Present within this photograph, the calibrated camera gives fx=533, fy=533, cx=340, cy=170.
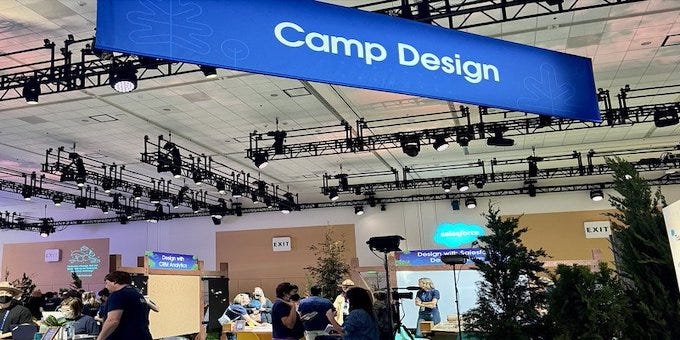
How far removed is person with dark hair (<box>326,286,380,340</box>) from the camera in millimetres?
4586

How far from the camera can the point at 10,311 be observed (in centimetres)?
538

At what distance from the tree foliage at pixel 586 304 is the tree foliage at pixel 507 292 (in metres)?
0.17

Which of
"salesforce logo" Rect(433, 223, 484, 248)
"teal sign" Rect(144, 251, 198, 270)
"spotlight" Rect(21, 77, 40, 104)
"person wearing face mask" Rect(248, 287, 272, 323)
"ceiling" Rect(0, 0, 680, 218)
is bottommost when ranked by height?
"person wearing face mask" Rect(248, 287, 272, 323)

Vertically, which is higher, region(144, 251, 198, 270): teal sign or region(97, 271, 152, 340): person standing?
region(144, 251, 198, 270): teal sign

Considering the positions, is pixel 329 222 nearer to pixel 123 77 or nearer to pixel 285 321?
pixel 123 77

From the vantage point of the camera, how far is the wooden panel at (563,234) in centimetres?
1792

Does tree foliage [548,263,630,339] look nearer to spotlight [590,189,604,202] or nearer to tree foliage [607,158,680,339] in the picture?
tree foliage [607,158,680,339]

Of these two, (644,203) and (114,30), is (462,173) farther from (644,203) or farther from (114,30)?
(114,30)

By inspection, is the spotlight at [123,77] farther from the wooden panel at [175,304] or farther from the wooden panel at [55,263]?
the wooden panel at [55,263]

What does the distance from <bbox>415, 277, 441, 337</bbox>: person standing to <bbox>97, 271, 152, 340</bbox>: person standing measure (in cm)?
568

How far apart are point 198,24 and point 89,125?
966 cm

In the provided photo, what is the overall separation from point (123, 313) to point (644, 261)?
3.78 metres

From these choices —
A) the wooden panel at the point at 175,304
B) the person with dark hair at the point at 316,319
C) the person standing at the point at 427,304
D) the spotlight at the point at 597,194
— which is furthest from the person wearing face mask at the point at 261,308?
the spotlight at the point at 597,194

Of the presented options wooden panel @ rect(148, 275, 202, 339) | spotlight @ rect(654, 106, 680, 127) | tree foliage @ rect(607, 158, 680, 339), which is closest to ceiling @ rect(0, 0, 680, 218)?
spotlight @ rect(654, 106, 680, 127)
